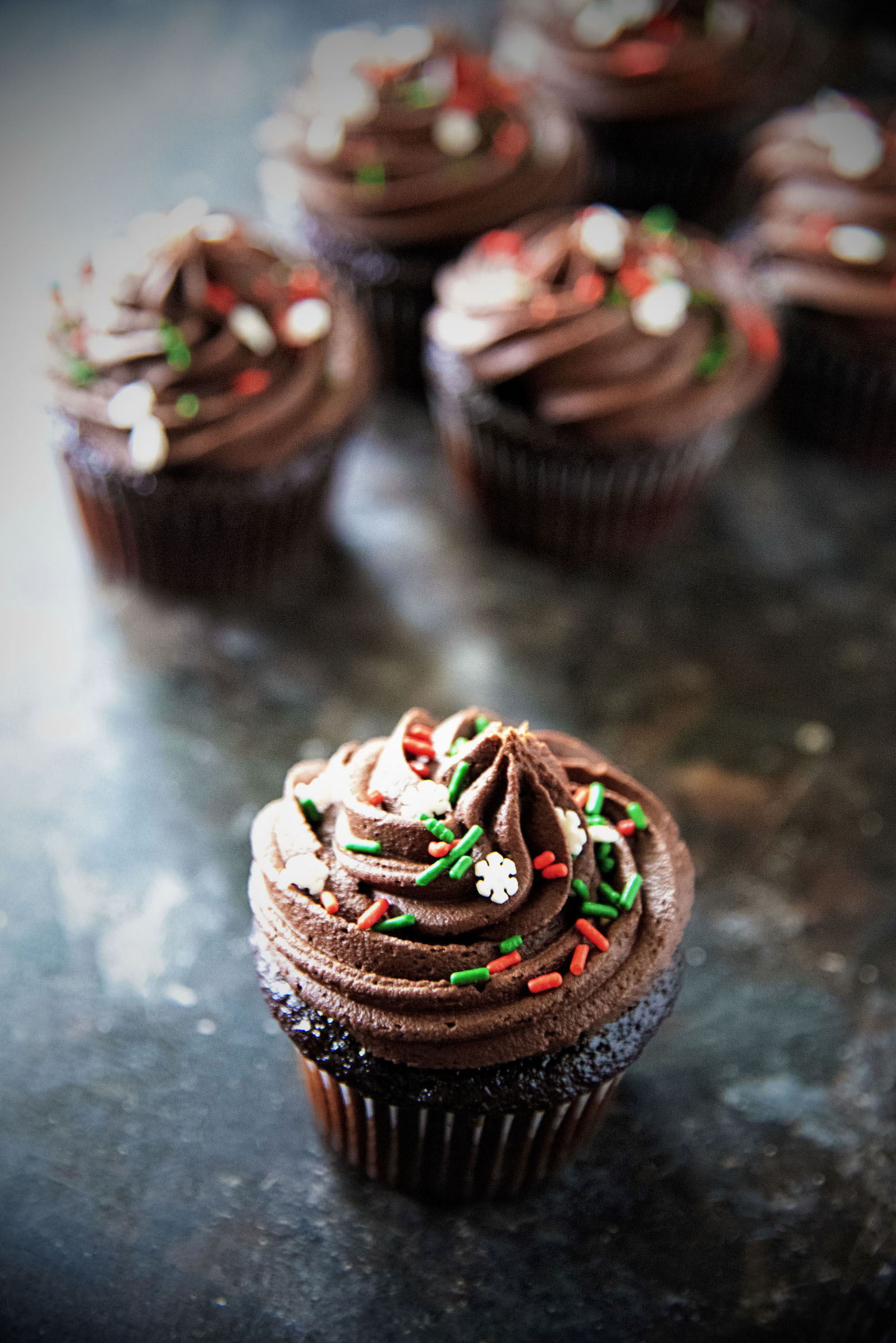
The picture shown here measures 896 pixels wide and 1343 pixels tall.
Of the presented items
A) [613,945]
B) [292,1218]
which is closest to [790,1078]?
[613,945]

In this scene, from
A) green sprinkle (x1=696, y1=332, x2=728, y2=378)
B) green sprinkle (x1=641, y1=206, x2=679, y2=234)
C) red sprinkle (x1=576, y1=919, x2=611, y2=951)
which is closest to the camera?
red sprinkle (x1=576, y1=919, x2=611, y2=951)

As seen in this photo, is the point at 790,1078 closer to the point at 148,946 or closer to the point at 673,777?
the point at 673,777

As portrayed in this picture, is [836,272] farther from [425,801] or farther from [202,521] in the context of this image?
[425,801]

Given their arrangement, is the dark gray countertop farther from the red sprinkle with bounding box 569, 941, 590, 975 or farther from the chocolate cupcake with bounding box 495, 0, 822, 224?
the chocolate cupcake with bounding box 495, 0, 822, 224

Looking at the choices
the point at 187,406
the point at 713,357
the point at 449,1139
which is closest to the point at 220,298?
the point at 187,406

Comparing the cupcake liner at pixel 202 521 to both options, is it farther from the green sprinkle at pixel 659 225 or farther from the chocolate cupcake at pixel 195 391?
the green sprinkle at pixel 659 225

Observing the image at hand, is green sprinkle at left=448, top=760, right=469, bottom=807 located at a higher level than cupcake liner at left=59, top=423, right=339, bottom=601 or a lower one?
higher

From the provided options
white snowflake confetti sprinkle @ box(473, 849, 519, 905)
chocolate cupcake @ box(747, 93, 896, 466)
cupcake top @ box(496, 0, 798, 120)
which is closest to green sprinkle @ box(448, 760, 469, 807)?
white snowflake confetti sprinkle @ box(473, 849, 519, 905)

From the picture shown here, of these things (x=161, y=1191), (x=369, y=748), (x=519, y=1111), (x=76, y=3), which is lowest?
(x=161, y=1191)
